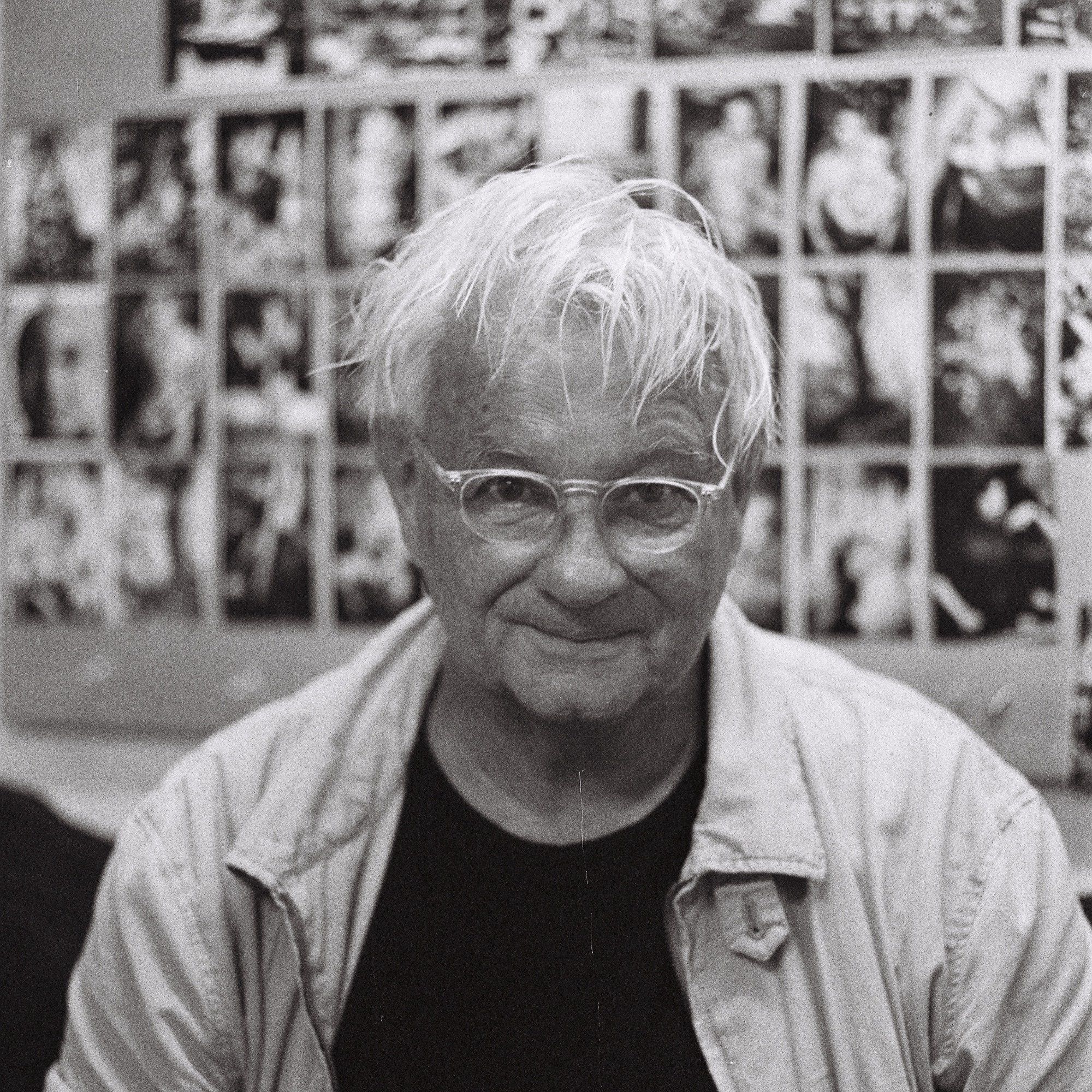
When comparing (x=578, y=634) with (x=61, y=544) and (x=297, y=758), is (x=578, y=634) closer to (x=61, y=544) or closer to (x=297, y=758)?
(x=297, y=758)

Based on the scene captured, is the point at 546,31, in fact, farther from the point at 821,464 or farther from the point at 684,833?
the point at 684,833

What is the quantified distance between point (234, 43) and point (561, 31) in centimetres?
40

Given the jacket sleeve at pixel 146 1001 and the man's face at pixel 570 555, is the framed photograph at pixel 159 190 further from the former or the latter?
the jacket sleeve at pixel 146 1001

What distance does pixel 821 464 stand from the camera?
1.50 m

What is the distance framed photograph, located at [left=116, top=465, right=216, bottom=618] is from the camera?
5.42ft

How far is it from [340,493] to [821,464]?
566 millimetres

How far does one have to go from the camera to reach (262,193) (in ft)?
5.28

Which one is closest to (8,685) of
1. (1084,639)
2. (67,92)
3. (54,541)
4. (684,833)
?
(54,541)

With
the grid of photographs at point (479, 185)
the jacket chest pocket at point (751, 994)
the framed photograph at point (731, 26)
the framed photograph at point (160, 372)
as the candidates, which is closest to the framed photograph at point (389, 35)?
the grid of photographs at point (479, 185)

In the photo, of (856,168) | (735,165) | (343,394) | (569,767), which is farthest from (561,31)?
(569,767)

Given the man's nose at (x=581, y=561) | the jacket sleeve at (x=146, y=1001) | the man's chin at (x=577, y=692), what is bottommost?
the jacket sleeve at (x=146, y=1001)

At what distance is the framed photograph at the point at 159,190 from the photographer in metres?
1.63

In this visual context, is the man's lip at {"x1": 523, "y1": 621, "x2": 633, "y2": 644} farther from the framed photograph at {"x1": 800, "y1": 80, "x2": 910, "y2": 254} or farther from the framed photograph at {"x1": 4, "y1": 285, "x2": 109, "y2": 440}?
the framed photograph at {"x1": 4, "y1": 285, "x2": 109, "y2": 440}

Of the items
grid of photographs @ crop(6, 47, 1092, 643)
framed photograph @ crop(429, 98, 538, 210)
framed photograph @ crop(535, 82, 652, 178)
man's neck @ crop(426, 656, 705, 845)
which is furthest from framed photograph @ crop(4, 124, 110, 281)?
man's neck @ crop(426, 656, 705, 845)
